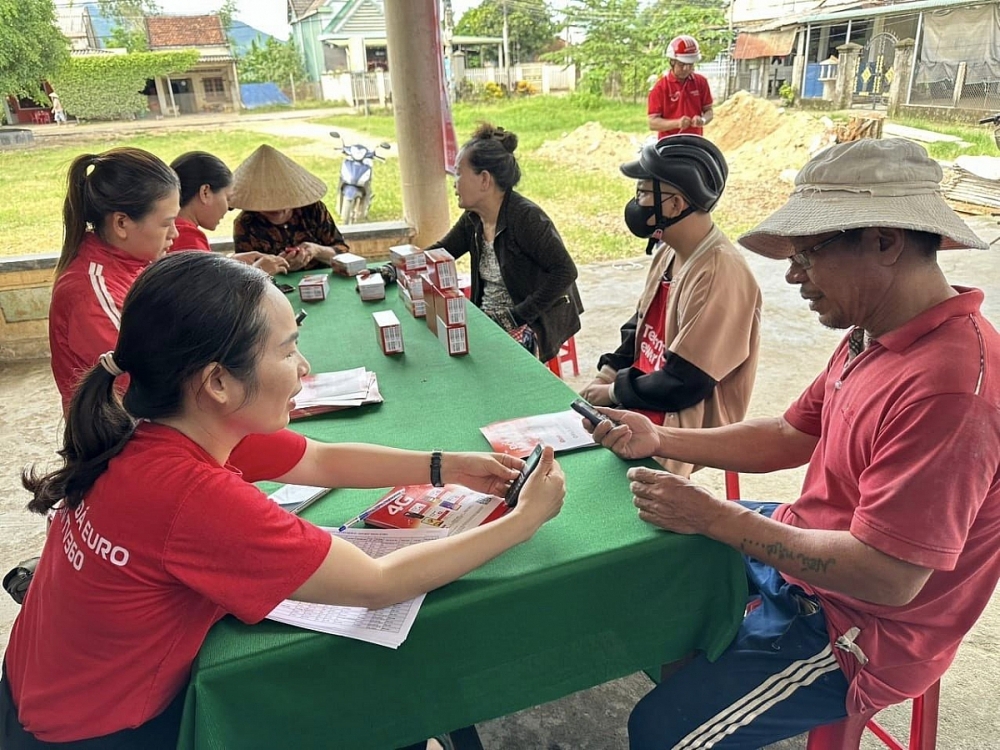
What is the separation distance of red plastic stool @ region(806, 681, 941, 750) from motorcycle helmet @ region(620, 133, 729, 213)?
50.8 inches

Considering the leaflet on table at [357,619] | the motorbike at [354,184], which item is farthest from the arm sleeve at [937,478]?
the motorbike at [354,184]

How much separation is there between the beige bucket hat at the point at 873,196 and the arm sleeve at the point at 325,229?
112 inches

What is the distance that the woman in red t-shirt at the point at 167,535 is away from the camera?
0.95m

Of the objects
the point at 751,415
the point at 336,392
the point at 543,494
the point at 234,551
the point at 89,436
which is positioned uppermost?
the point at 89,436

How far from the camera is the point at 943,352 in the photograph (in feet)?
3.50

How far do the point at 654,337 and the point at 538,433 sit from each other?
73 cm

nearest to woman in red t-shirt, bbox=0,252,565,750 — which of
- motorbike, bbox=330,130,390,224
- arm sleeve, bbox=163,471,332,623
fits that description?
arm sleeve, bbox=163,471,332,623

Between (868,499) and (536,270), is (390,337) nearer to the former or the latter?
(536,270)

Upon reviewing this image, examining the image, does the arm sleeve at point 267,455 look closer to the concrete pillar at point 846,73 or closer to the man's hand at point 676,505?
the man's hand at point 676,505

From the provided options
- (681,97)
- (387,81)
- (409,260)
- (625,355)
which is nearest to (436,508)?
(625,355)

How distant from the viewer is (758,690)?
123 cm

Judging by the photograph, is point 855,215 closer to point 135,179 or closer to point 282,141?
point 135,179

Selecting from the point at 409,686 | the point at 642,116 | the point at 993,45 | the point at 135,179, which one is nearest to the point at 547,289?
the point at 135,179

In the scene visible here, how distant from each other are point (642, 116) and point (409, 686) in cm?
1319
